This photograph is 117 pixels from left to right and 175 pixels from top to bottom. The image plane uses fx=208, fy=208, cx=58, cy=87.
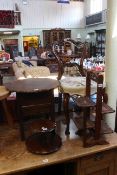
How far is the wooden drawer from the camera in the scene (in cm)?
215

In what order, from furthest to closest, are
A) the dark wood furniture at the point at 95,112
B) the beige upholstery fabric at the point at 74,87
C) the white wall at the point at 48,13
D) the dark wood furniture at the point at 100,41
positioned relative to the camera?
the white wall at the point at 48,13, the dark wood furniture at the point at 100,41, the beige upholstery fabric at the point at 74,87, the dark wood furniture at the point at 95,112

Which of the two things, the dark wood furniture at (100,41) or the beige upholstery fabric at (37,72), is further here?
the dark wood furniture at (100,41)

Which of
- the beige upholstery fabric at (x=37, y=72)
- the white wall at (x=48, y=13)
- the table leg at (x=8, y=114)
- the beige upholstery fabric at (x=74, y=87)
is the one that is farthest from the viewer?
the white wall at (x=48, y=13)

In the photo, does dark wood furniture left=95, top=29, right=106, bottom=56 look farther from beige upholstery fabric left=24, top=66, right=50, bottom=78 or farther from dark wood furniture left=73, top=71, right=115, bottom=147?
dark wood furniture left=73, top=71, right=115, bottom=147

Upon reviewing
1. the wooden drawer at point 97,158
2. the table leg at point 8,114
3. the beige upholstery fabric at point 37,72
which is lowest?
the wooden drawer at point 97,158

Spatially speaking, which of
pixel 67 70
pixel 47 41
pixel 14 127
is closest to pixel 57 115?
pixel 14 127

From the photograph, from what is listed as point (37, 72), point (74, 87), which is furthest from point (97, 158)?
point (37, 72)

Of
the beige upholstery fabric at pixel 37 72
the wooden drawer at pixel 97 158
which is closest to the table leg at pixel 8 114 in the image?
the wooden drawer at pixel 97 158

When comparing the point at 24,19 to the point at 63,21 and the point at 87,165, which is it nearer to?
the point at 63,21

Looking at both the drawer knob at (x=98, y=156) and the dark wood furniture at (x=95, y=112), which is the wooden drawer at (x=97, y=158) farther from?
the dark wood furniture at (x=95, y=112)

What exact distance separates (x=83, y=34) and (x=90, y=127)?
492 inches

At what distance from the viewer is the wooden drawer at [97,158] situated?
2.15 metres

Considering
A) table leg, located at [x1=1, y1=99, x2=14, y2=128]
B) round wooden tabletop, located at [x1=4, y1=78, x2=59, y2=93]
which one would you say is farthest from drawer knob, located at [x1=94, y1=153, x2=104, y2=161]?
table leg, located at [x1=1, y1=99, x2=14, y2=128]

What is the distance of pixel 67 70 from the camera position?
6.07 m
